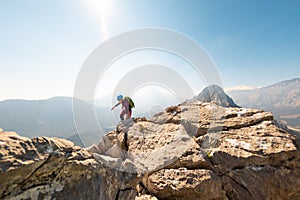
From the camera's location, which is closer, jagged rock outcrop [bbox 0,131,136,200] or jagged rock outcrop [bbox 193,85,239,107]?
jagged rock outcrop [bbox 0,131,136,200]

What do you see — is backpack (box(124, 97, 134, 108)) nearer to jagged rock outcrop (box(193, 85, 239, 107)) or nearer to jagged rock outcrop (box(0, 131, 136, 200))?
jagged rock outcrop (box(193, 85, 239, 107))

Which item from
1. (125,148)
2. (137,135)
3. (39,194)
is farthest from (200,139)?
(39,194)

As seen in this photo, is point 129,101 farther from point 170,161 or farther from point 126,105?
point 170,161

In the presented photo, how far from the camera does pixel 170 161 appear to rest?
10781 mm

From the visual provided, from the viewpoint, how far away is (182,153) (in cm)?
1121

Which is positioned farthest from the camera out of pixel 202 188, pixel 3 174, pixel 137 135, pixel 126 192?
pixel 137 135

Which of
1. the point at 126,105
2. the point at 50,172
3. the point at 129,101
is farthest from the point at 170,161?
the point at 129,101

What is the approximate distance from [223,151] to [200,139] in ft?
6.80

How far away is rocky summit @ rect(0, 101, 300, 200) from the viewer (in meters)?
5.57

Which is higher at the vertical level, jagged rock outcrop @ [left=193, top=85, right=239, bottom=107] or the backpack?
jagged rock outcrop @ [left=193, top=85, right=239, bottom=107]

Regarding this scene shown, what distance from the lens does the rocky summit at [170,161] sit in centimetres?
557

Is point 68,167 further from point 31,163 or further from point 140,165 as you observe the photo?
point 140,165

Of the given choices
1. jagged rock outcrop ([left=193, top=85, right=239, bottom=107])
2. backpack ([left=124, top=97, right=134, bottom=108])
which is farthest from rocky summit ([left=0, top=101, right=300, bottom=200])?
jagged rock outcrop ([left=193, top=85, right=239, bottom=107])

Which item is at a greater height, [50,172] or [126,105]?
[126,105]
